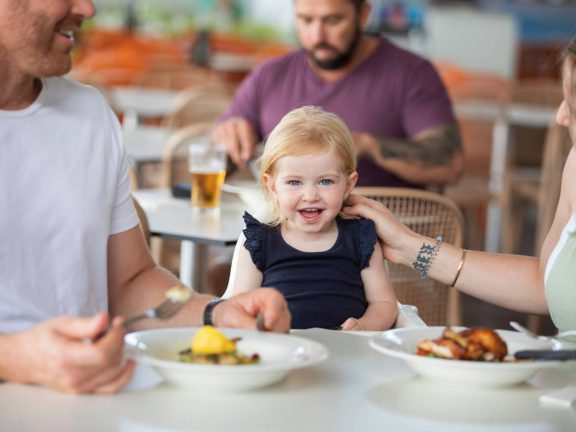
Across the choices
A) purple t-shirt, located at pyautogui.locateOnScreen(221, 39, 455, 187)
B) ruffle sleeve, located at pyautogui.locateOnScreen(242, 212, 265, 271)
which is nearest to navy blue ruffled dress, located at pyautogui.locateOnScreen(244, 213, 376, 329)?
ruffle sleeve, located at pyautogui.locateOnScreen(242, 212, 265, 271)

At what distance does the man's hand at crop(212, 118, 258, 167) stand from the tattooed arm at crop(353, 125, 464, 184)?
12.5 inches

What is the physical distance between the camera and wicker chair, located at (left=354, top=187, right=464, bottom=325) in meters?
2.85

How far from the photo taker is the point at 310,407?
1280 millimetres

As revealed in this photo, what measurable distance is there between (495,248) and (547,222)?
99 cm

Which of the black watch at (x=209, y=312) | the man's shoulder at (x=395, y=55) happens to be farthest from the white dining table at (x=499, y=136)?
the black watch at (x=209, y=312)

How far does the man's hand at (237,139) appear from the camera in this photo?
328 cm

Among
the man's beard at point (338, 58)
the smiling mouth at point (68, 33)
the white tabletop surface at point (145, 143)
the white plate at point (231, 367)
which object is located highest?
the smiling mouth at point (68, 33)

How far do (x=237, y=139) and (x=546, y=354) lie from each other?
2023 mm

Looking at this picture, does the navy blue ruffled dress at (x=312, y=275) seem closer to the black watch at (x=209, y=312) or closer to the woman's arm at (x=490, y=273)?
the woman's arm at (x=490, y=273)

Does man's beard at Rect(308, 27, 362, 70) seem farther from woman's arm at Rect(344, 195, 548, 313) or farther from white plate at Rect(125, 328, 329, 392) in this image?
white plate at Rect(125, 328, 329, 392)

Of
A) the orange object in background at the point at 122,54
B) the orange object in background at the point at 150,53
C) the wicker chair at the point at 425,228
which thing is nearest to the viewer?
the wicker chair at the point at 425,228

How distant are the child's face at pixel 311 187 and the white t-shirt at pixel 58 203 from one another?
12.6 inches

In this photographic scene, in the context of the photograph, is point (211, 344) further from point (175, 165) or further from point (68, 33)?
point (175, 165)

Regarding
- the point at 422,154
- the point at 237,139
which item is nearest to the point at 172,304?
the point at 237,139
